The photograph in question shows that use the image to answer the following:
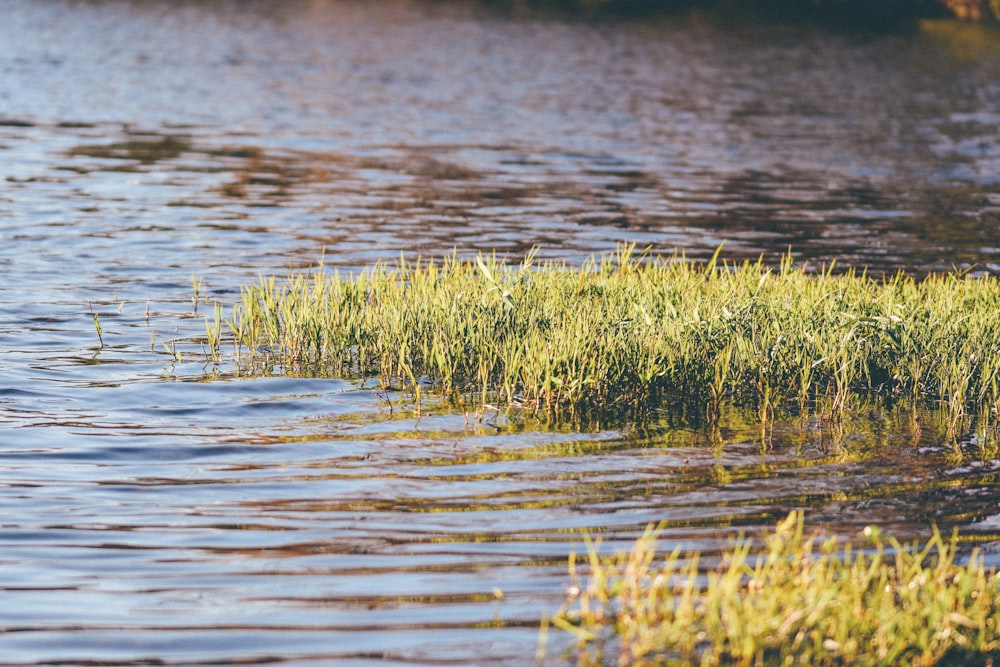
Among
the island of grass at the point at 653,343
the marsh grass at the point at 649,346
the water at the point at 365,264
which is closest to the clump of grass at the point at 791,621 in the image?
the water at the point at 365,264

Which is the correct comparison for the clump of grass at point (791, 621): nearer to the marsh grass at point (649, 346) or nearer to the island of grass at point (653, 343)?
the island of grass at point (653, 343)

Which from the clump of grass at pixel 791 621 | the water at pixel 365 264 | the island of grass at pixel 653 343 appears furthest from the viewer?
the island of grass at pixel 653 343

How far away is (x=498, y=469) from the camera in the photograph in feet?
27.3

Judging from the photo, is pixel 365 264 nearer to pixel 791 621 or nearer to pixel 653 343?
pixel 653 343

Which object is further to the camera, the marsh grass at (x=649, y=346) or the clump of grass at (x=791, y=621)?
the marsh grass at (x=649, y=346)

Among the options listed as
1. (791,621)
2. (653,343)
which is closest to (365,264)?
(653,343)

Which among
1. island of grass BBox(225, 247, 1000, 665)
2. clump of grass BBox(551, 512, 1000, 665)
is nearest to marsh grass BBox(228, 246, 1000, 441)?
island of grass BBox(225, 247, 1000, 665)

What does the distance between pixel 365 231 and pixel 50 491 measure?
10549 millimetres

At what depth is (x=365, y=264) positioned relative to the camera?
15781 millimetres

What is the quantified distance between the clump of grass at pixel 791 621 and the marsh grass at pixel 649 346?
356cm

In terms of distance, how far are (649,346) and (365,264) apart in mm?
6656

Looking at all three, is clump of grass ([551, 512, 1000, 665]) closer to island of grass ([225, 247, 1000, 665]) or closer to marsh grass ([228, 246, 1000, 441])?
island of grass ([225, 247, 1000, 665])

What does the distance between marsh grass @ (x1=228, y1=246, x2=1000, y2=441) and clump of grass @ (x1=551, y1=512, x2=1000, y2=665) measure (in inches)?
140

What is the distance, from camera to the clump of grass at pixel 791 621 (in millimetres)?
5453
